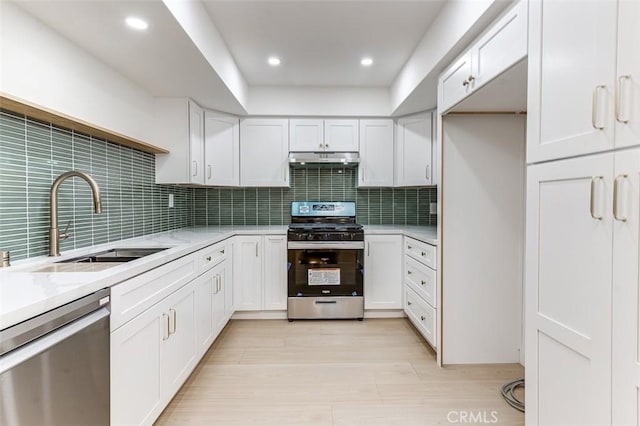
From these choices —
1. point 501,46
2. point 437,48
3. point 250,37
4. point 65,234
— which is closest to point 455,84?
point 437,48

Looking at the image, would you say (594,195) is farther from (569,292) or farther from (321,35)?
(321,35)

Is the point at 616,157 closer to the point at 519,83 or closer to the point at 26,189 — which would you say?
the point at 519,83

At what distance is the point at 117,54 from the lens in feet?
6.08

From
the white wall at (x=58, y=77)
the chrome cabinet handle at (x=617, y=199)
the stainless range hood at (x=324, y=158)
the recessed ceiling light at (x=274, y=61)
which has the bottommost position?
the chrome cabinet handle at (x=617, y=199)

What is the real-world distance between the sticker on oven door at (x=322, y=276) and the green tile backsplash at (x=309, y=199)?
0.87m

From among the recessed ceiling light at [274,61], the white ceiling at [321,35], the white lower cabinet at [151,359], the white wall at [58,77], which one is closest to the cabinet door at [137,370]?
the white lower cabinet at [151,359]

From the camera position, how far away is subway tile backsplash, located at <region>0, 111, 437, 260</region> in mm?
1430

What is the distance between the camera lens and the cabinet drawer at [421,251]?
2258 mm

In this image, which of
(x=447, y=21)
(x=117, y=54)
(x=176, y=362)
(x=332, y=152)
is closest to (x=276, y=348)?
(x=176, y=362)

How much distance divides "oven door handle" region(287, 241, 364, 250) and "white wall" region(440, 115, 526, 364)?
99 centimetres

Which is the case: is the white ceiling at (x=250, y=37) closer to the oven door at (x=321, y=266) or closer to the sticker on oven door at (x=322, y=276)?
the oven door at (x=321, y=266)

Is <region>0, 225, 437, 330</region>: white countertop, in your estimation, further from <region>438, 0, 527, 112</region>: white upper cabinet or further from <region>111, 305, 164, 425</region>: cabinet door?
<region>438, 0, 527, 112</region>: white upper cabinet

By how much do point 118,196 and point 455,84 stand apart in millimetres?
2397

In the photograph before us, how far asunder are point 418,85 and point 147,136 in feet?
7.24
